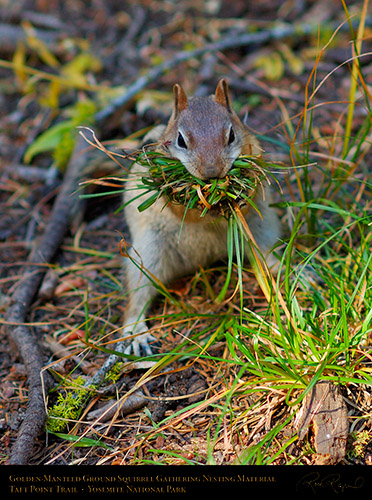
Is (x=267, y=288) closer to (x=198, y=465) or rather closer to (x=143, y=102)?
(x=198, y=465)

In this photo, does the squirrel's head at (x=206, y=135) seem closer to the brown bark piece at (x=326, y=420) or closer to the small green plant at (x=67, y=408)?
the brown bark piece at (x=326, y=420)

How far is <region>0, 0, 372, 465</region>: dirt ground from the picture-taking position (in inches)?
118

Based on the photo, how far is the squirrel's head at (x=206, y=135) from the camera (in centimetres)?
304

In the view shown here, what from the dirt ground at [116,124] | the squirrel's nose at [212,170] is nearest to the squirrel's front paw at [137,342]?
the dirt ground at [116,124]

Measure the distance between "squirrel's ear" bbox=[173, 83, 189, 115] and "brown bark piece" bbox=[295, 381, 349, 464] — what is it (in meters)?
1.97

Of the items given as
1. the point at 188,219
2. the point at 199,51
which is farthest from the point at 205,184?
the point at 199,51

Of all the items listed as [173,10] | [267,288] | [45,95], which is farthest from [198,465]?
[173,10]

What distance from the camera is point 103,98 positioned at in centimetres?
560

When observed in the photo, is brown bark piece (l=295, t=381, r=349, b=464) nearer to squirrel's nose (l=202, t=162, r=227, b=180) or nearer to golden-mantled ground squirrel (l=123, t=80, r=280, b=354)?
golden-mantled ground squirrel (l=123, t=80, r=280, b=354)

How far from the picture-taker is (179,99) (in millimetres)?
3432

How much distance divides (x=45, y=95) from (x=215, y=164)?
3914 mm

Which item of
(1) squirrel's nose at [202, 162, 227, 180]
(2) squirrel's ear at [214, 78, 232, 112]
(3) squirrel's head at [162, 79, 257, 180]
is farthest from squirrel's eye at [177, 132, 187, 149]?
(2) squirrel's ear at [214, 78, 232, 112]

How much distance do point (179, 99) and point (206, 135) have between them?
487mm

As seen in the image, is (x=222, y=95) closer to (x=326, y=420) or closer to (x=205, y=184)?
(x=205, y=184)
